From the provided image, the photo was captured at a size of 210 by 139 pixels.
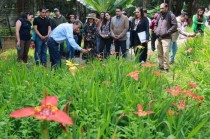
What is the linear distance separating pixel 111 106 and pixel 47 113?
1.50 m

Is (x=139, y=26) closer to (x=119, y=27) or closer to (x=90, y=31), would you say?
(x=119, y=27)

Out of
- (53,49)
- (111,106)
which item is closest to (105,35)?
(53,49)

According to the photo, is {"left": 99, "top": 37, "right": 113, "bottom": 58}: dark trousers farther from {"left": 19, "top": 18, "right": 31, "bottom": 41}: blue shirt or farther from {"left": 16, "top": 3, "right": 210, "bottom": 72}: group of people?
{"left": 19, "top": 18, "right": 31, "bottom": 41}: blue shirt

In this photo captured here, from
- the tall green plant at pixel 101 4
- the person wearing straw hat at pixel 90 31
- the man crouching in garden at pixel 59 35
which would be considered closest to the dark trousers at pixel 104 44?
the person wearing straw hat at pixel 90 31

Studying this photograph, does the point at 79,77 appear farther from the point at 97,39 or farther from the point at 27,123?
the point at 97,39

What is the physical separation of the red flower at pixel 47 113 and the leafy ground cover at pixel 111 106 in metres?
0.35

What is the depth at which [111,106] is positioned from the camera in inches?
114

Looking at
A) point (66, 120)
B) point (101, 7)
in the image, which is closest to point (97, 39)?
point (66, 120)

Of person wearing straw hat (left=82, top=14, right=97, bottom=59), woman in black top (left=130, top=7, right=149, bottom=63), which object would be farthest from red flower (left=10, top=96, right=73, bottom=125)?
person wearing straw hat (left=82, top=14, right=97, bottom=59)

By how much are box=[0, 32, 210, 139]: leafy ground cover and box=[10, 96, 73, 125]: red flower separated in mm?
346

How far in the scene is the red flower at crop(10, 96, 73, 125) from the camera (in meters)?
1.31

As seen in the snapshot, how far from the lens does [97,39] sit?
8852 millimetres

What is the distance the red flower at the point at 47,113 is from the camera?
1311 millimetres

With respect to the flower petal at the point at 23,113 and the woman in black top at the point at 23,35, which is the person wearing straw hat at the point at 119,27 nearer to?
the woman in black top at the point at 23,35
